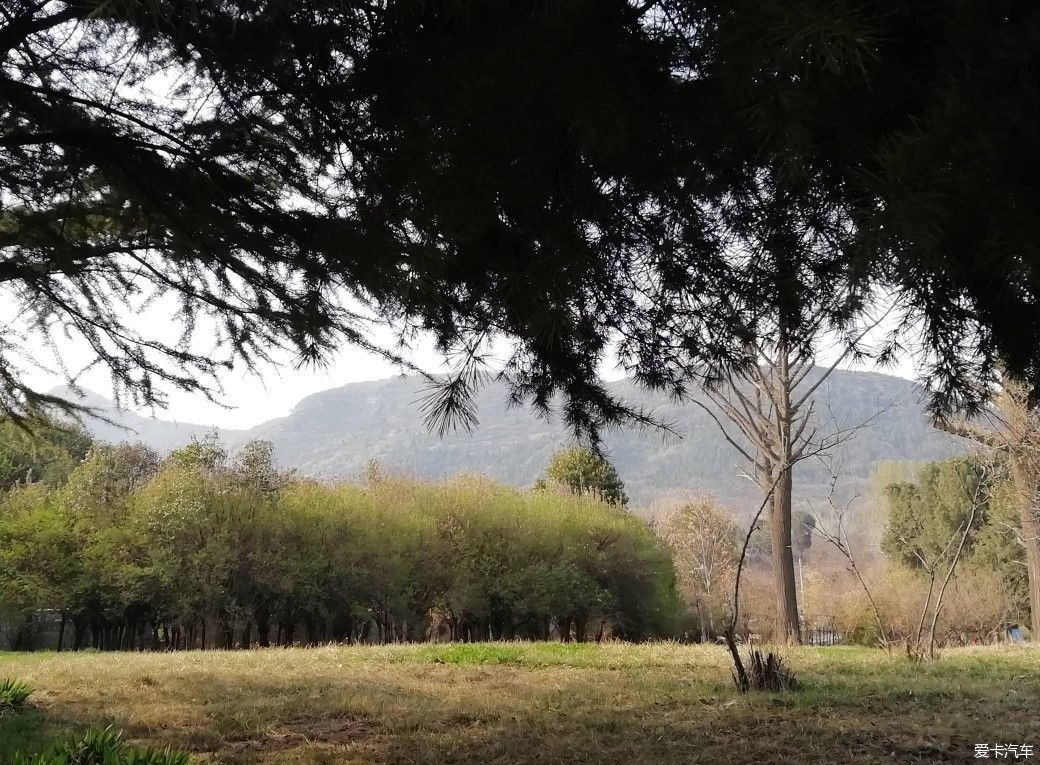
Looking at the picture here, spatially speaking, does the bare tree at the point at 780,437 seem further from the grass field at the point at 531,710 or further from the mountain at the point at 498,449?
the mountain at the point at 498,449

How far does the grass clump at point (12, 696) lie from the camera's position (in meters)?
4.55

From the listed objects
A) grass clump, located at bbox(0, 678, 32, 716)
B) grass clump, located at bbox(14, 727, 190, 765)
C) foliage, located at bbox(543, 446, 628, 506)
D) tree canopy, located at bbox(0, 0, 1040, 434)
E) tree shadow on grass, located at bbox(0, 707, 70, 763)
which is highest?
foliage, located at bbox(543, 446, 628, 506)

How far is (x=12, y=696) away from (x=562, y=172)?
4822 millimetres

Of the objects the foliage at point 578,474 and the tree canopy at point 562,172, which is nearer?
the tree canopy at point 562,172

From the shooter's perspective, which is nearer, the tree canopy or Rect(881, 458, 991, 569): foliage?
the tree canopy

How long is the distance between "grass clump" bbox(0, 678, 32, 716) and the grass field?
0.36 feet

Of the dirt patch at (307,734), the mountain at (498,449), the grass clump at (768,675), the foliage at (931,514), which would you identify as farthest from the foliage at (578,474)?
the dirt patch at (307,734)

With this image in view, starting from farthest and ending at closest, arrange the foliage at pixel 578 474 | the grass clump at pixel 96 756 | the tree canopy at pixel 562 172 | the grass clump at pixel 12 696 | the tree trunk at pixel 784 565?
the foliage at pixel 578 474
the tree trunk at pixel 784 565
the grass clump at pixel 12 696
the grass clump at pixel 96 756
the tree canopy at pixel 562 172

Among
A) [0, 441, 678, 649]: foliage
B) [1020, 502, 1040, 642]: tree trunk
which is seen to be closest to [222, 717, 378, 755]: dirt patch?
[0, 441, 678, 649]: foliage

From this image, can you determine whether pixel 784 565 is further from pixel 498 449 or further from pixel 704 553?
pixel 498 449

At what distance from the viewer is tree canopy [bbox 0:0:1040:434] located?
4.40 ft

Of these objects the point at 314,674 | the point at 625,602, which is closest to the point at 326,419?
the point at 625,602

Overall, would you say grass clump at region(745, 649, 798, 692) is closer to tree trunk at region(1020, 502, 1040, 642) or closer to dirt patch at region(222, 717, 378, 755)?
dirt patch at region(222, 717, 378, 755)

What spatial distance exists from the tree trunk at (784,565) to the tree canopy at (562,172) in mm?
9470
